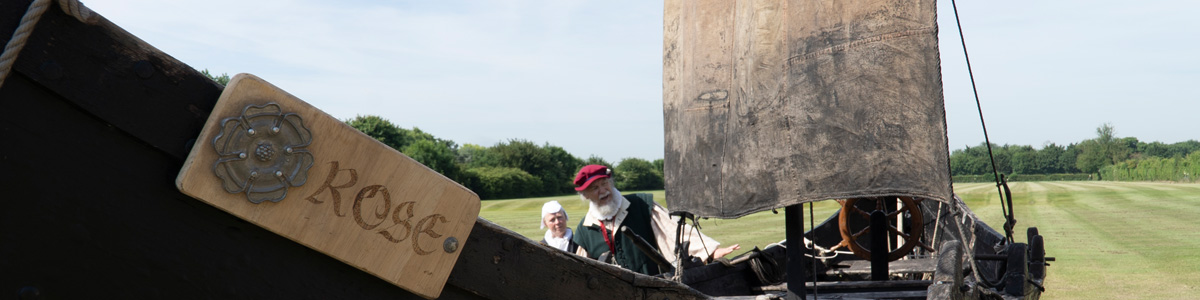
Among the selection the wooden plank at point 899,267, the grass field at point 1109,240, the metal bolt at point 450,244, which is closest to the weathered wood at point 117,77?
the metal bolt at point 450,244

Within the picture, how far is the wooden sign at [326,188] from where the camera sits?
117cm

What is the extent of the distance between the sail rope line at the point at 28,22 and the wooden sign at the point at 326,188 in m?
0.21

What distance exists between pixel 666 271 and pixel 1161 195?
1960 inches

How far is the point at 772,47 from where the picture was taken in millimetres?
3498

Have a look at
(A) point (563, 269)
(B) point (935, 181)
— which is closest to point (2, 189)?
(A) point (563, 269)

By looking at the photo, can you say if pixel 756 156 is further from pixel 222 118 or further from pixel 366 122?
pixel 366 122

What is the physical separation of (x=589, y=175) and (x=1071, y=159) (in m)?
117

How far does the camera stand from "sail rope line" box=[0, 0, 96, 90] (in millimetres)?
1088

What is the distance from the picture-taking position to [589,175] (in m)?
7.09

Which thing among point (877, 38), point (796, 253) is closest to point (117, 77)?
point (877, 38)

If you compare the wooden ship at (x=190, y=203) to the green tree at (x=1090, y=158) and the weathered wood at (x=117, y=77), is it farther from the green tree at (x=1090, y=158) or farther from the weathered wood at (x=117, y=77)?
the green tree at (x=1090, y=158)

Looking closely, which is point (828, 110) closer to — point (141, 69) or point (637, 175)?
point (141, 69)

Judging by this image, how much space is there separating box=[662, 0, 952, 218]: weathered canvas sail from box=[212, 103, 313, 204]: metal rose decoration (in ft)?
7.95

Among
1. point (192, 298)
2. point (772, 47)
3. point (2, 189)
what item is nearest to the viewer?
point (2, 189)
